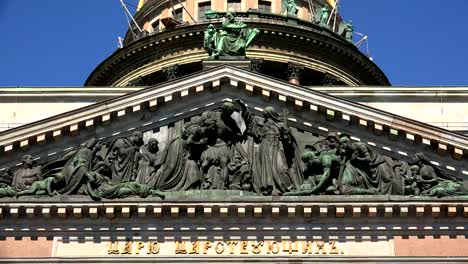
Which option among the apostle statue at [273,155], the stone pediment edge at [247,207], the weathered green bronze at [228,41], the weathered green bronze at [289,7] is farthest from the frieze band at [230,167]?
the weathered green bronze at [289,7]

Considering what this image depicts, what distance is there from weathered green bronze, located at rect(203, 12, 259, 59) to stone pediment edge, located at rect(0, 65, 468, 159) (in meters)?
1.55

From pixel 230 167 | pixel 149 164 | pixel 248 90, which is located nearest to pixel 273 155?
pixel 230 167

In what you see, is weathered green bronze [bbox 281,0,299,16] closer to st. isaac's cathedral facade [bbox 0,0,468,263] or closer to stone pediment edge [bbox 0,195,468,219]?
st. isaac's cathedral facade [bbox 0,0,468,263]

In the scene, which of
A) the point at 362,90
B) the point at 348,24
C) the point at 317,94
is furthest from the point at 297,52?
the point at 317,94

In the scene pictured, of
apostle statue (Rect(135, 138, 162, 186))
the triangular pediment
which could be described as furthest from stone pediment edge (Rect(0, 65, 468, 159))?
apostle statue (Rect(135, 138, 162, 186))

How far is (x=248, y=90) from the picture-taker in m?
26.5

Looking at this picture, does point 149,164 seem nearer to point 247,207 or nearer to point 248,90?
point 247,207

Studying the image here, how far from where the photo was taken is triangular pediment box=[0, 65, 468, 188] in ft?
84.4

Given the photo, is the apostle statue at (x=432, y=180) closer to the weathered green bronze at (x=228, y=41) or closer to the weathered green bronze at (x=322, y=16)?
the weathered green bronze at (x=228, y=41)

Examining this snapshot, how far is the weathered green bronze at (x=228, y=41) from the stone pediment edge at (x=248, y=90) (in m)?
1.55

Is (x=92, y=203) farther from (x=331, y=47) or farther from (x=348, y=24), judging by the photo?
(x=348, y=24)

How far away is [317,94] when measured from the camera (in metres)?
26.1

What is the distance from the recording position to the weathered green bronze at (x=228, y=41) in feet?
92.1

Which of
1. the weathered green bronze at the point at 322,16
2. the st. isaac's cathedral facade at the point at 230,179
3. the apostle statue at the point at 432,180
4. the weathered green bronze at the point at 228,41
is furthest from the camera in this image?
the weathered green bronze at the point at 322,16
